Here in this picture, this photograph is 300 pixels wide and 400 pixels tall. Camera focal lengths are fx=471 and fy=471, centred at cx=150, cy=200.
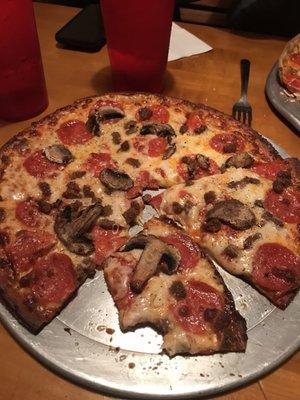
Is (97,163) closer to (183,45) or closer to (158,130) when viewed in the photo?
(158,130)

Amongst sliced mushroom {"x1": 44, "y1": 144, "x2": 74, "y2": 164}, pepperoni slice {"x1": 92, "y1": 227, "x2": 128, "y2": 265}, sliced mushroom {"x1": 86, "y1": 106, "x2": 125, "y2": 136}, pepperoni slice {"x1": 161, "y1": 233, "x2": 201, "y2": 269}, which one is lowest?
pepperoni slice {"x1": 92, "y1": 227, "x2": 128, "y2": 265}

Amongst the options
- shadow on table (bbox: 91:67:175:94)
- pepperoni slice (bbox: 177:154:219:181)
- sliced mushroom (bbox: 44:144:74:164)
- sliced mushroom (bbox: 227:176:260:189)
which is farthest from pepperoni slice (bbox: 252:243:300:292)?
shadow on table (bbox: 91:67:175:94)

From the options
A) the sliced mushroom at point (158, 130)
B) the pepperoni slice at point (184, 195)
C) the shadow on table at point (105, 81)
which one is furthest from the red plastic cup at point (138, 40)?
the pepperoni slice at point (184, 195)

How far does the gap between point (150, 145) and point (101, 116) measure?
224 millimetres

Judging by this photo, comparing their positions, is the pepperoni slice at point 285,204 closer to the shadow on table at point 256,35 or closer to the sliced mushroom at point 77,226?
the sliced mushroom at point 77,226

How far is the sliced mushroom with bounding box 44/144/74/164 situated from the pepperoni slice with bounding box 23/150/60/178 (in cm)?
2

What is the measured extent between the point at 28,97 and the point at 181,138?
0.66m

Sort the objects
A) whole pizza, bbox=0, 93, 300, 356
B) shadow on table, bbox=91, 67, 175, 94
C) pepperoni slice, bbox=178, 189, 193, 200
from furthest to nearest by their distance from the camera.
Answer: shadow on table, bbox=91, 67, 175, 94 → pepperoni slice, bbox=178, 189, 193, 200 → whole pizza, bbox=0, 93, 300, 356

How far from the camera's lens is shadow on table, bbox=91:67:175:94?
83.7 inches

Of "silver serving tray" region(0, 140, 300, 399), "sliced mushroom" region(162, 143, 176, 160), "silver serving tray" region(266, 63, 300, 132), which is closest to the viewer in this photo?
A: "silver serving tray" region(0, 140, 300, 399)

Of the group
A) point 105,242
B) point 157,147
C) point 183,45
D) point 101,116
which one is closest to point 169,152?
point 157,147

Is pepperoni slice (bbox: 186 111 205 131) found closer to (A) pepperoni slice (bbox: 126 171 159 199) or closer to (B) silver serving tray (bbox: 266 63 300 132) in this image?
(A) pepperoni slice (bbox: 126 171 159 199)

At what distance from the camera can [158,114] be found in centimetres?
177

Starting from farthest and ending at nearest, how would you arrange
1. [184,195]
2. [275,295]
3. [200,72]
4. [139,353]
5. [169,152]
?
1. [200,72]
2. [169,152]
3. [184,195]
4. [275,295]
5. [139,353]
